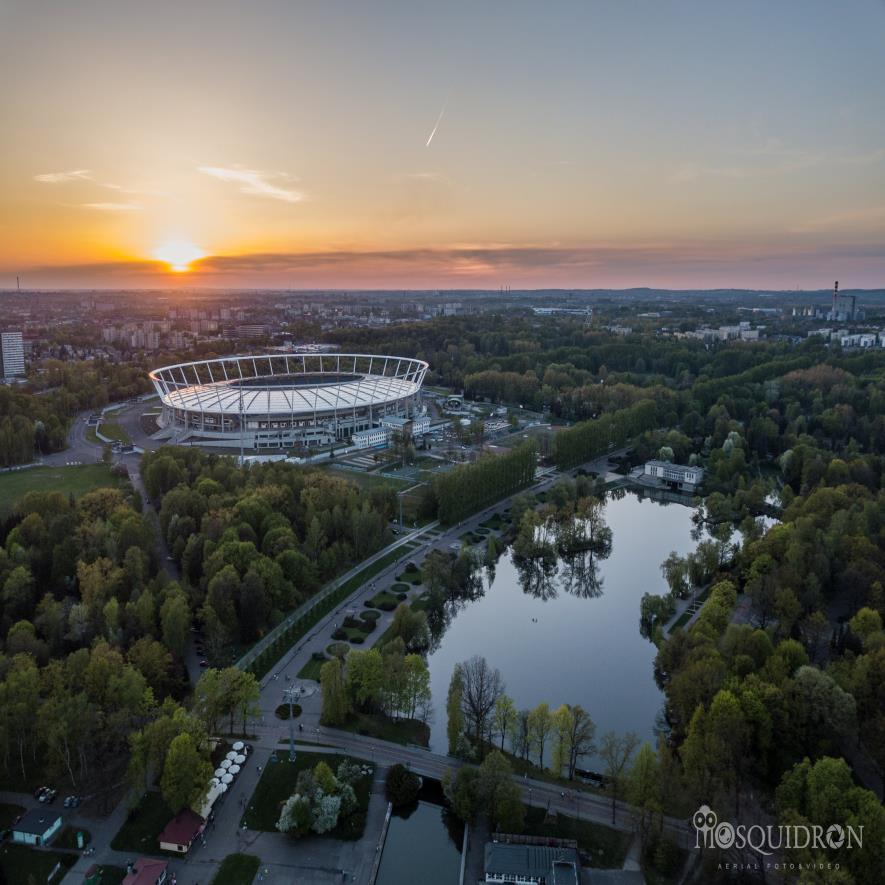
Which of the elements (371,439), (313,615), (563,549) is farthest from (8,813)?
(371,439)

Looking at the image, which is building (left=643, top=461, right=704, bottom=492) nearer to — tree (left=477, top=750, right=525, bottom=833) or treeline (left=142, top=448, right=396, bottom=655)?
treeline (left=142, top=448, right=396, bottom=655)

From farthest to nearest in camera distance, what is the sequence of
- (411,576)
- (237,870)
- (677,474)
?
1. (677,474)
2. (411,576)
3. (237,870)

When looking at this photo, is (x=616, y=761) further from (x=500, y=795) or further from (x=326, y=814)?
(x=326, y=814)

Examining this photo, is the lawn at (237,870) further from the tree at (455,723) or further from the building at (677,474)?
the building at (677,474)

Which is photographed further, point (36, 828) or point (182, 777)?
point (182, 777)

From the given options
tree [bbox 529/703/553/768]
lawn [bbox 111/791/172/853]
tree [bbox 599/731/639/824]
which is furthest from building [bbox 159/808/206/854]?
tree [bbox 599/731/639/824]

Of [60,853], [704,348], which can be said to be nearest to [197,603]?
[60,853]
